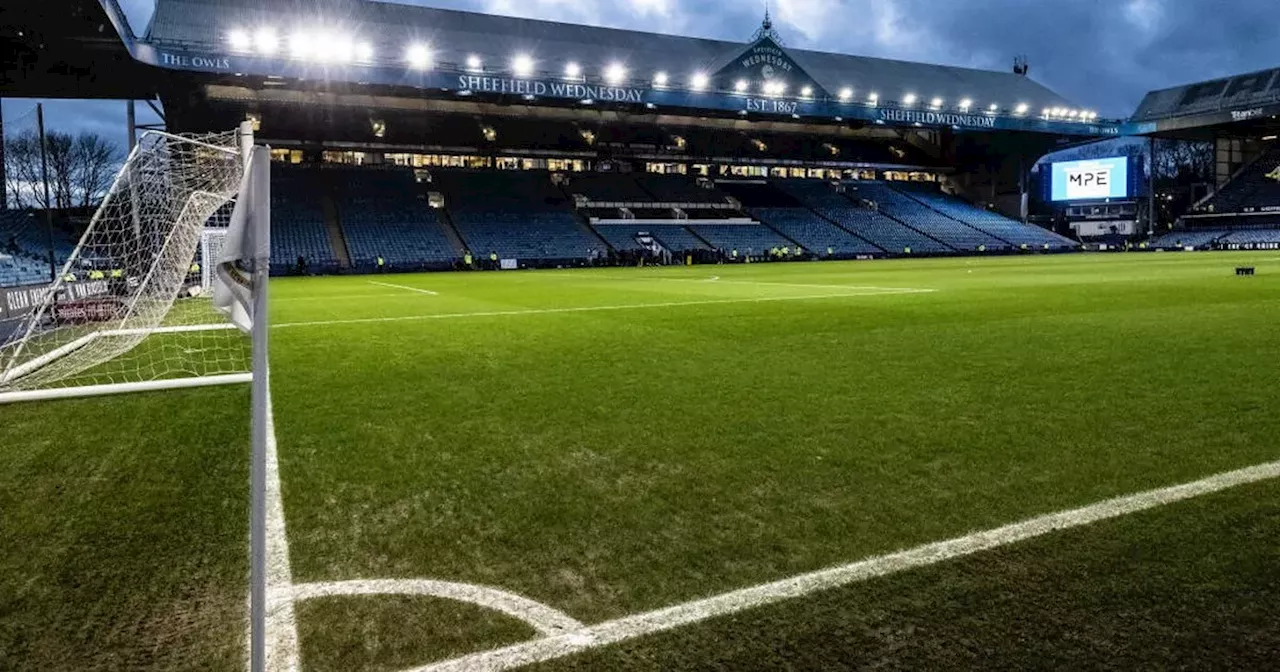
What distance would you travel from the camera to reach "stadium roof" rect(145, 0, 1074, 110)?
4216 cm

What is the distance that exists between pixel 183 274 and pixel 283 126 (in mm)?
41732

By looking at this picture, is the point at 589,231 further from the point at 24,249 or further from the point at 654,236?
the point at 24,249

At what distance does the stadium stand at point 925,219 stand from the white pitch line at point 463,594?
5687 cm

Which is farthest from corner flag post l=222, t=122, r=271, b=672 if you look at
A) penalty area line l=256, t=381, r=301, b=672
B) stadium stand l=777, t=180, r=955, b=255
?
stadium stand l=777, t=180, r=955, b=255

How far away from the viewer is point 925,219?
59.2 metres

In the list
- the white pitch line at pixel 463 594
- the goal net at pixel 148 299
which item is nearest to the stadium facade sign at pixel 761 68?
the goal net at pixel 148 299

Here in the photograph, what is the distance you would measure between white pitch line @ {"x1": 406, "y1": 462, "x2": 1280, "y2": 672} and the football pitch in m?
0.02

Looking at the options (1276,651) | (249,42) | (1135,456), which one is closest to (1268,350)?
(1135,456)

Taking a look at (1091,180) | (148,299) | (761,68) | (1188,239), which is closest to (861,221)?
(761,68)

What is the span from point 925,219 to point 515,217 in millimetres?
30327

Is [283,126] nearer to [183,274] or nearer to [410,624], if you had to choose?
[183,274]

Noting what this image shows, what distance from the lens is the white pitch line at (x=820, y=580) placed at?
257cm

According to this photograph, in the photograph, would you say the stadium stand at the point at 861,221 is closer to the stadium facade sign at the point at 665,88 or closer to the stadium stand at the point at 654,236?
the stadium facade sign at the point at 665,88

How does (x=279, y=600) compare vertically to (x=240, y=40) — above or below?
below
